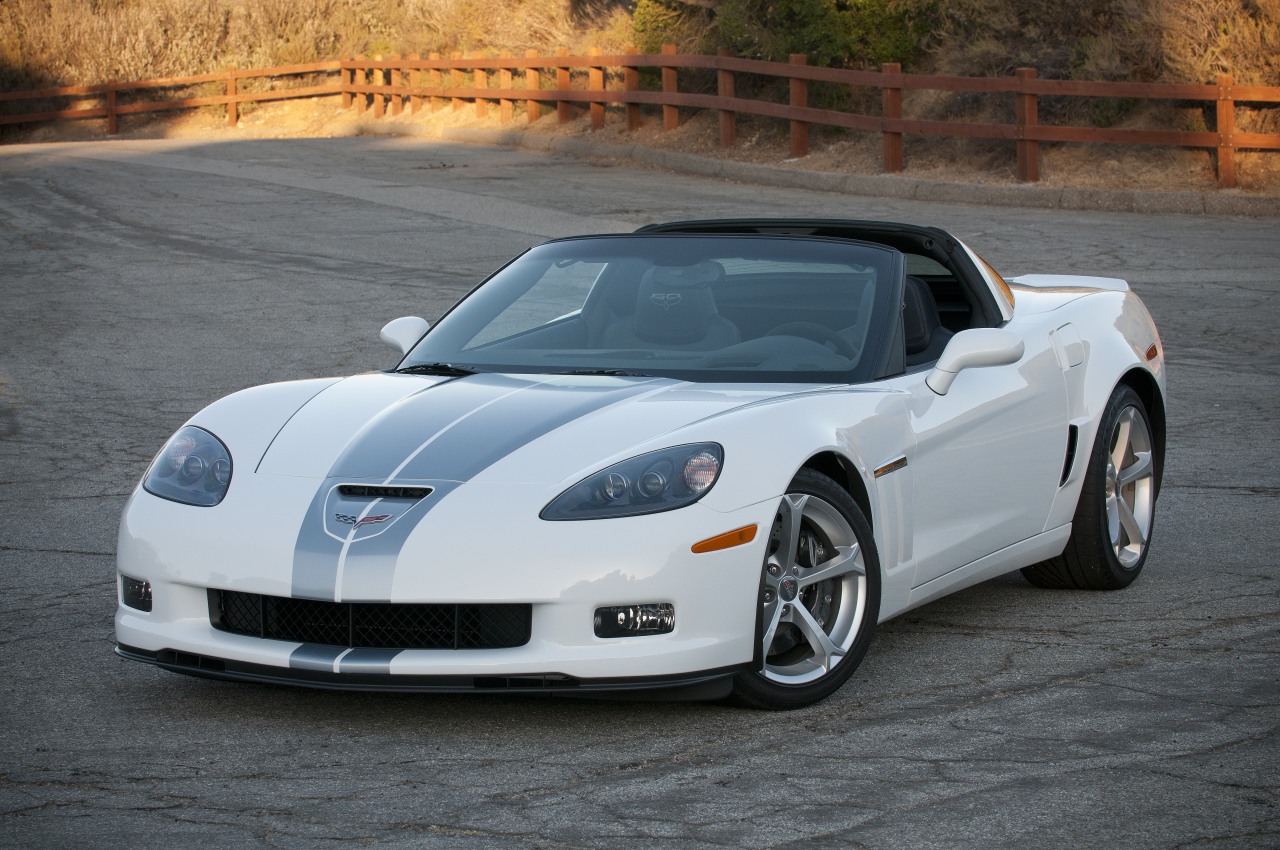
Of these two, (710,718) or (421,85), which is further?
(421,85)

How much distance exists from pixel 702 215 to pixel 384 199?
4.32 metres

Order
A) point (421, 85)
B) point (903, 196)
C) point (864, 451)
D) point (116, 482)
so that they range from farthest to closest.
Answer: point (421, 85) < point (903, 196) < point (116, 482) < point (864, 451)

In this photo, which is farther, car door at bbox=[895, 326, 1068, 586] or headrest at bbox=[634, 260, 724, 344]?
headrest at bbox=[634, 260, 724, 344]

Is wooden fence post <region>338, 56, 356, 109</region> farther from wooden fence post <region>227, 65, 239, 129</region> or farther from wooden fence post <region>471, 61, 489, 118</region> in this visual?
wooden fence post <region>471, 61, 489, 118</region>

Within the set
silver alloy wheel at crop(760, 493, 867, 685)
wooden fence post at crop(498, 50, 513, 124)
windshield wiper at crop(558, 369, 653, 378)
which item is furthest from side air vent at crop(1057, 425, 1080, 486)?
wooden fence post at crop(498, 50, 513, 124)

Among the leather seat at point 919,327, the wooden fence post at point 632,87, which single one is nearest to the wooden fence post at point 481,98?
the wooden fence post at point 632,87

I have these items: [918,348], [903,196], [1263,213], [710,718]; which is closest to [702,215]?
[903,196]

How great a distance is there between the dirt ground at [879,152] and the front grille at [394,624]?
51.8 feet

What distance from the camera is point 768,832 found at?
3.66 m

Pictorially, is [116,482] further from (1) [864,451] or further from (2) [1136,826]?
(2) [1136,826]

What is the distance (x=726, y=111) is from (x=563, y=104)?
525 cm

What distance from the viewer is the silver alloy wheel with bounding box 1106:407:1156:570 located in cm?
625

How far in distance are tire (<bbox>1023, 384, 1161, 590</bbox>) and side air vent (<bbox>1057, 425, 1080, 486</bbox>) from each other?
127mm

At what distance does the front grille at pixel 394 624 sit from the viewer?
432 centimetres
